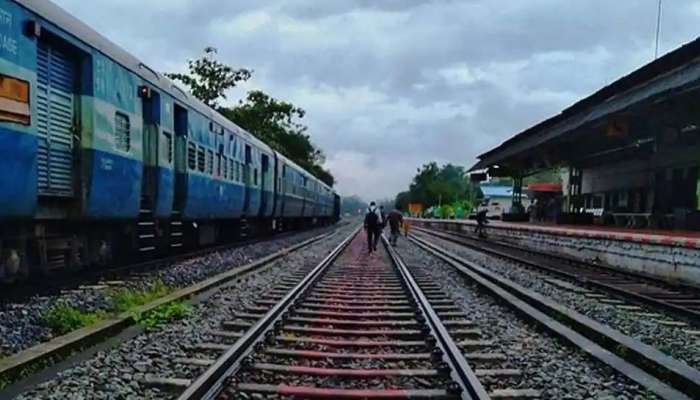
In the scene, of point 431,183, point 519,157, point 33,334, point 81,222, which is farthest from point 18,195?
point 431,183

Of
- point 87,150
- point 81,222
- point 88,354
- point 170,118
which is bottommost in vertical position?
point 88,354

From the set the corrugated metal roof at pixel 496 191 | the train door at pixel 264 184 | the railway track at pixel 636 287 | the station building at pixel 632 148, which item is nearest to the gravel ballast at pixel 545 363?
the railway track at pixel 636 287

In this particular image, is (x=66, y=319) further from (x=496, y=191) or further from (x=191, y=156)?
(x=496, y=191)

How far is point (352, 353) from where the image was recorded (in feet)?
19.6

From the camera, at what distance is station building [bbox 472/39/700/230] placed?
1667 centimetres

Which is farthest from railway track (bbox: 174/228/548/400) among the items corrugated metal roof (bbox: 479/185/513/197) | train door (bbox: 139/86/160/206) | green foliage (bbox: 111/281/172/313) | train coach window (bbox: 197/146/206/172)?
corrugated metal roof (bbox: 479/185/513/197)

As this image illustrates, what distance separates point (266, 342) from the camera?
628 cm

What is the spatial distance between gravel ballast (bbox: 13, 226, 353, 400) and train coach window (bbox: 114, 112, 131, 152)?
2.60 m

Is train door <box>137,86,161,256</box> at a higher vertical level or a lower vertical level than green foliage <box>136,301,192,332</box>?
higher

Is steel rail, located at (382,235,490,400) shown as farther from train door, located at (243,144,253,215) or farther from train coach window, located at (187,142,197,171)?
train door, located at (243,144,253,215)

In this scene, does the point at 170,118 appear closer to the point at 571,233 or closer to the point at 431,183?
the point at 571,233

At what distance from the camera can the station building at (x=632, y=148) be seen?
16672mm

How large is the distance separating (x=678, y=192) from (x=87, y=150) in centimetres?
2232

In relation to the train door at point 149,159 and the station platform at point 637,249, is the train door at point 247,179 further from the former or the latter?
the station platform at point 637,249
